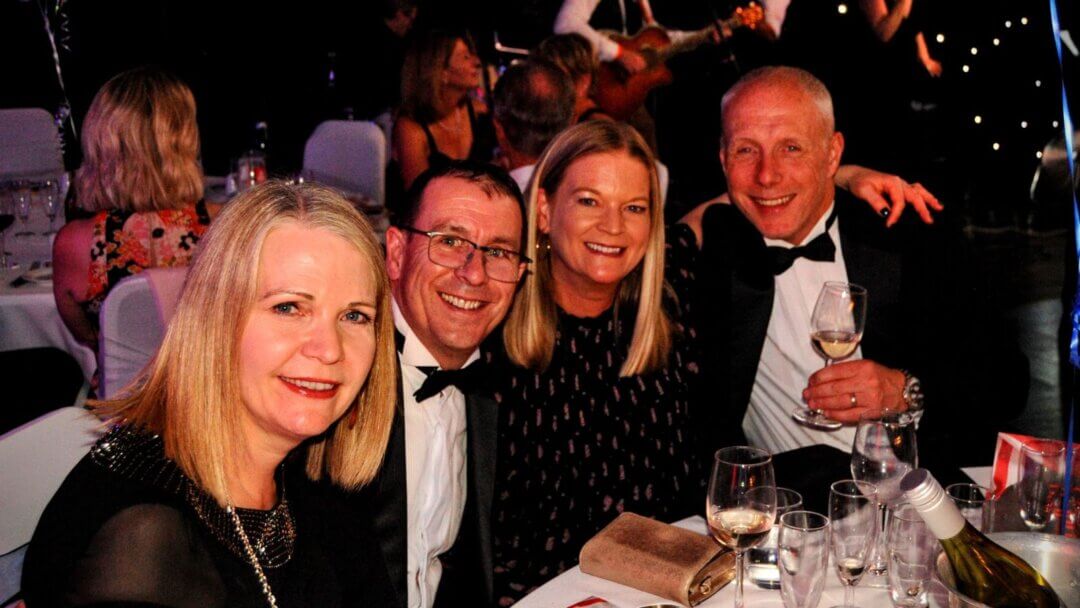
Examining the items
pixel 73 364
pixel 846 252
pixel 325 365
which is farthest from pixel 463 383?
pixel 73 364

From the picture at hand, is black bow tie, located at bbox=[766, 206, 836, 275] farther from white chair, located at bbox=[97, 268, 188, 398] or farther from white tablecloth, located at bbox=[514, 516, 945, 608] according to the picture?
white chair, located at bbox=[97, 268, 188, 398]

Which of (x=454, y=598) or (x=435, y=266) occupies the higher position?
(x=435, y=266)

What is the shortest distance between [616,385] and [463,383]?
1.60 feet

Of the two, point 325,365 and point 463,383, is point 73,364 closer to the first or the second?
point 463,383

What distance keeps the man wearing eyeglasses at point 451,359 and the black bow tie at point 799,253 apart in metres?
0.91

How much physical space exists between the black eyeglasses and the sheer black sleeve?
1.02m

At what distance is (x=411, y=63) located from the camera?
589 centimetres

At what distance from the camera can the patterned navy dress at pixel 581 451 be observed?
2.45 meters

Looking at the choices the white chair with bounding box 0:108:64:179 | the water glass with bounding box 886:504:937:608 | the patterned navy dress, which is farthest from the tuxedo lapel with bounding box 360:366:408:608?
the white chair with bounding box 0:108:64:179

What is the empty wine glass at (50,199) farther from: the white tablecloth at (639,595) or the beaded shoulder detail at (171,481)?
the white tablecloth at (639,595)

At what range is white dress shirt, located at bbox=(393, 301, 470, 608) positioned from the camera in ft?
7.45

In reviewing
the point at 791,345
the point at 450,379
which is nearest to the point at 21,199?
the point at 450,379

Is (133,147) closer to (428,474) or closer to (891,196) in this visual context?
(428,474)

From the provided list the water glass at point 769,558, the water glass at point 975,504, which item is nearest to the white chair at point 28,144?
the water glass at point 769,558
